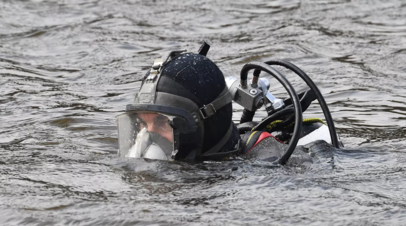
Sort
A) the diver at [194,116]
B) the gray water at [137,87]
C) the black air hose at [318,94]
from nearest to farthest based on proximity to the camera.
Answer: the gray water at [137,87] → the diver at [194,116] → the black air hose at [318,94]

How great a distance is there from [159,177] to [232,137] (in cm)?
54

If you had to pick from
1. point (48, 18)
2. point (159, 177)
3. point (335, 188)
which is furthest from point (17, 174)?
point (48, 18)

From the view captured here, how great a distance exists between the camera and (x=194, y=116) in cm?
398

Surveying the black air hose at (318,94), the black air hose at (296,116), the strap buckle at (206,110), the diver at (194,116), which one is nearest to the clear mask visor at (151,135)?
the diver at (194,116)

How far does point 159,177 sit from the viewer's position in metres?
3.96

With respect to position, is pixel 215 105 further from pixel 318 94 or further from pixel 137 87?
pixel 137 87

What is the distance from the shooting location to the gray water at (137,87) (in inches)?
139

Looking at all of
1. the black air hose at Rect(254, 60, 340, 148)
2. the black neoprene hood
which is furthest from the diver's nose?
the black air hose at Rect(254, 60, 340, 148)

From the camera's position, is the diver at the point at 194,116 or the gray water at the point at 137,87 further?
the diver at the point at 194,116

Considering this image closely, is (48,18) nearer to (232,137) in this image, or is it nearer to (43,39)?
(43,39)

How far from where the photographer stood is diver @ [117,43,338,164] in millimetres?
3908

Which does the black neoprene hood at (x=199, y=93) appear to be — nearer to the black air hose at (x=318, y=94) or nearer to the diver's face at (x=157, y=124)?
the diver's face at (x=157, y=124)

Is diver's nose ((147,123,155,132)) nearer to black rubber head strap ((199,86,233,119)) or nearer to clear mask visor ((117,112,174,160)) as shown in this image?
clear mask visor ((117,112,174,160))

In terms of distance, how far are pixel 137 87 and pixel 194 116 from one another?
3.58m
